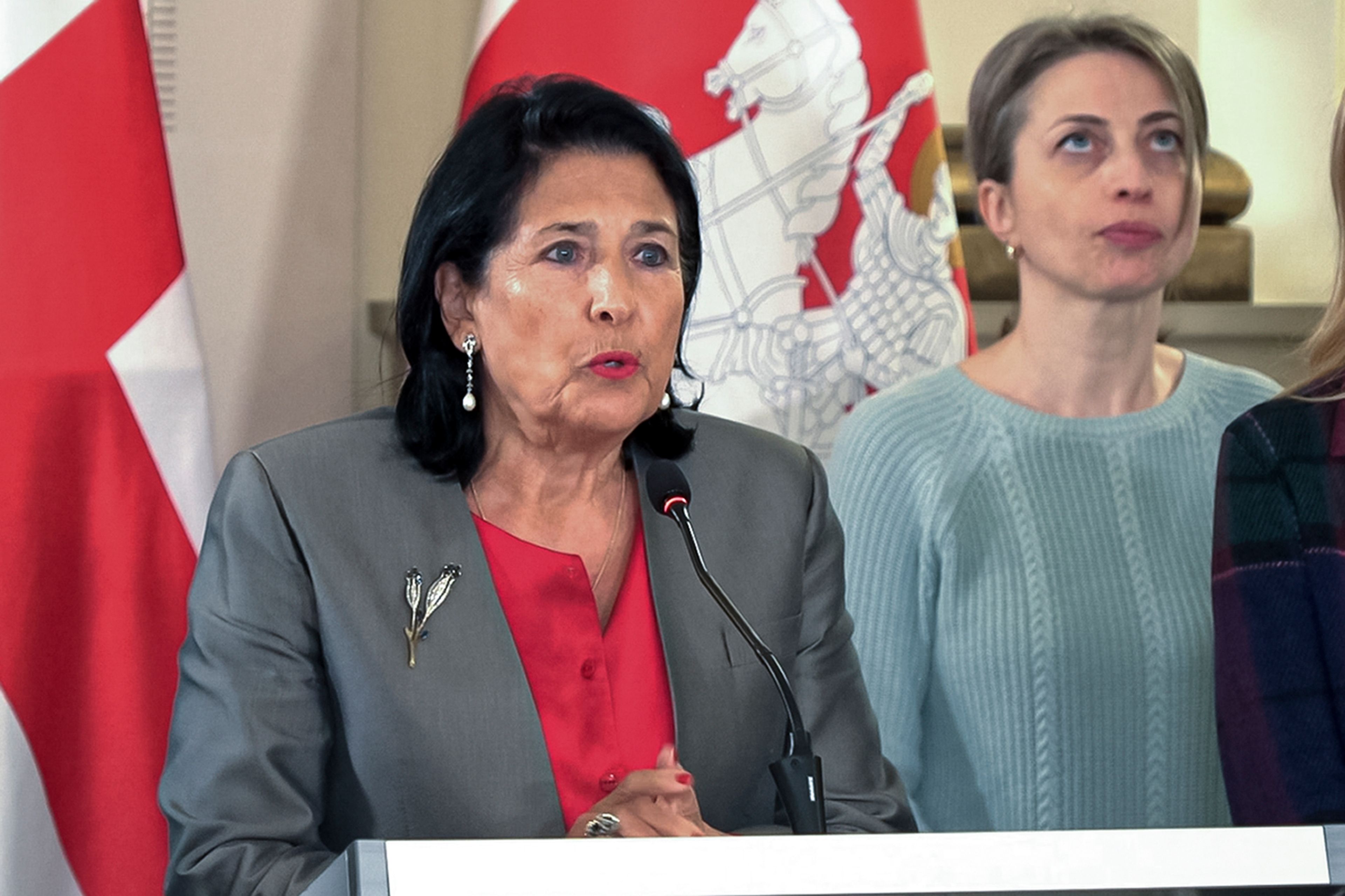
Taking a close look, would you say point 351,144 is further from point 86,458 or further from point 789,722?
point 789,722

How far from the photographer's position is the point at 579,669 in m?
1.69

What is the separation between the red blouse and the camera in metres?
1.65

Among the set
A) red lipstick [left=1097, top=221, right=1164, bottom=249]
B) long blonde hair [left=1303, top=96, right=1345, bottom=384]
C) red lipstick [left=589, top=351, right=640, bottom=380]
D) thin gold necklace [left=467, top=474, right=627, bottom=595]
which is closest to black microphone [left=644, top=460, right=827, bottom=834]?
red lipstick [left=589, top=351, right=640, bottom=380]

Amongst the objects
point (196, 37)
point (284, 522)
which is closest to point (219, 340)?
point (196, 37)

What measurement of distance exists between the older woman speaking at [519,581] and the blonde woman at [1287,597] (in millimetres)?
395

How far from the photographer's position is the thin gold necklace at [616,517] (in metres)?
1.74

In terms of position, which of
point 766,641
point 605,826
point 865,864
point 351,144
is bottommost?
point 605,826

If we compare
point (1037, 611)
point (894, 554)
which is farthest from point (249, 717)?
point (1037, 611)

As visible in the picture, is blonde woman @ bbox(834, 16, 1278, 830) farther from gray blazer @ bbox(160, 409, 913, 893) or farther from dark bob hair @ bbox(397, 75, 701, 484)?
dark bob hair @ bbox(397, 75, 701, 484)

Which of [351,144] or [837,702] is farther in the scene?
[351,144]

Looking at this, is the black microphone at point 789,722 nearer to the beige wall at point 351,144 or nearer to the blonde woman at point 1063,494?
the blonde woman at point 1063,494

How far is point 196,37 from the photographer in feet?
8.65

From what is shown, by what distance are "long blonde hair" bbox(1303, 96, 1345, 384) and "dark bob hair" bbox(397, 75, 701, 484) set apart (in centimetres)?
74

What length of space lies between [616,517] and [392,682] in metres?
0.36
